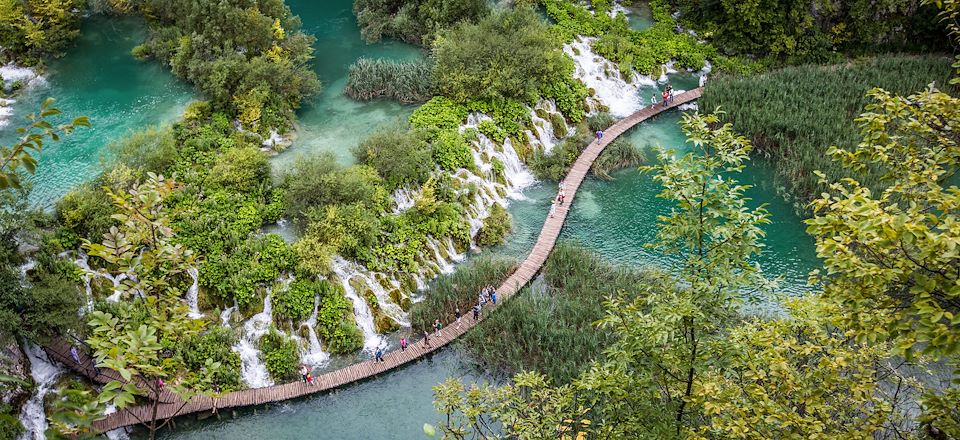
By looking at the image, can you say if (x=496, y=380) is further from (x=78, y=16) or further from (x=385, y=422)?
(x=78, y=16)

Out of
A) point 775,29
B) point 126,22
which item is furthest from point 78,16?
point 775,29

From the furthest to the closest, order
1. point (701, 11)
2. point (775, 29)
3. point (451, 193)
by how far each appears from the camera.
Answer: point (701, 11) → point (775, 29) → point (451, 193)

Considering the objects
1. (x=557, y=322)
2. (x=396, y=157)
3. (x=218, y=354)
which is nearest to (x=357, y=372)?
(x=218, y=354)

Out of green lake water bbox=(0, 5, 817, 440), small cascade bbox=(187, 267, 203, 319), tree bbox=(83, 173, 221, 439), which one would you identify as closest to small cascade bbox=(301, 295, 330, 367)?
green lake water bbox=(0, 5, 817, 440)

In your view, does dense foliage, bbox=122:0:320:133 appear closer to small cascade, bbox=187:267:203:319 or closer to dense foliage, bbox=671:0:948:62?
small cascade, bbox=187:267:203:319

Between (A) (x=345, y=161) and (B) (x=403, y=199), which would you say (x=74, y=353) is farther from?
(A) (x=345, y=161)

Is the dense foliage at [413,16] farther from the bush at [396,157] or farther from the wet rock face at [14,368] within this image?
the wet rock face at [14,368]
